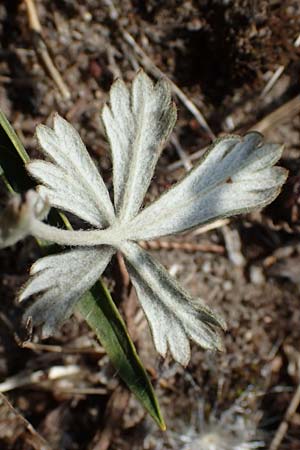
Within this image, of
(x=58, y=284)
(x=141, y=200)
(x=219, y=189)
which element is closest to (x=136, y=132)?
(x=141, y=200)

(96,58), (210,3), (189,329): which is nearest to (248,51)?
(210,3)

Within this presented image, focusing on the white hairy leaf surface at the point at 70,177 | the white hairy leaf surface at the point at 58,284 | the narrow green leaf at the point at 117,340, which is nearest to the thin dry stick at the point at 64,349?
the narrow green leaf at the point at 117,340

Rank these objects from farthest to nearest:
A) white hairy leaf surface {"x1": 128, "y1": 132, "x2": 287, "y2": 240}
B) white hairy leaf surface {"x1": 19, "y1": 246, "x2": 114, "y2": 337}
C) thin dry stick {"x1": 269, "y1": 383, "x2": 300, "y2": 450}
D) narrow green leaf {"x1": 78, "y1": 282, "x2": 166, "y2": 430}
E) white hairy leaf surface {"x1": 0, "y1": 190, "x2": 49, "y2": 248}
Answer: thin dry stick {"x1": 269, "y1": 383, "x2": 300, "y2": 450} < narrow green leaf {"x1": 78, "y1": 282, "x2": 166, "y2": 430} < white hairy leaf surface {"x1": 128, "y1": 132, "x2": 287, "y2": 240} < white hairy leaf surface {"x1": 19, "y1": 246, "x2": 114, "y2": 337} < white hairy leaf surface {"x1": 0, "y1": 190, "x2": 49, "y2": 248}

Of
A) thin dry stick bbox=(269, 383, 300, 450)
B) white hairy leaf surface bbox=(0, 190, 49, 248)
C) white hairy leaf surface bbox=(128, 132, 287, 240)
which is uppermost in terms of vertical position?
white hairy leaf surface bbox=(0, 190, 49, 248)

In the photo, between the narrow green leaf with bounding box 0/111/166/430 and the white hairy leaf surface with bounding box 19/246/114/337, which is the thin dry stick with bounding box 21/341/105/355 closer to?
the narrow green leaf with bounding box 0/111/166/430

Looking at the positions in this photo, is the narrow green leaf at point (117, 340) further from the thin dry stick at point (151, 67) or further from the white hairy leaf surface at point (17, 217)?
the thin dry stick at point (151, 67)

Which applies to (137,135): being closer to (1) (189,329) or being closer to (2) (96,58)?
(1) (189,329)

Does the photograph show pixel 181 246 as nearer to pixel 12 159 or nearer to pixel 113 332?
pixel 113 332

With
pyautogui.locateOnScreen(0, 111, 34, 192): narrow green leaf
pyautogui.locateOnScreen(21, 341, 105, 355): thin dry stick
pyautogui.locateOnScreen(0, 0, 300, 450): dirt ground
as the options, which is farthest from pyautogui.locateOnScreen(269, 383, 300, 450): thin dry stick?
pyautogui.locateOnScreen(0, 111, 34, 192): narrow green leaf
